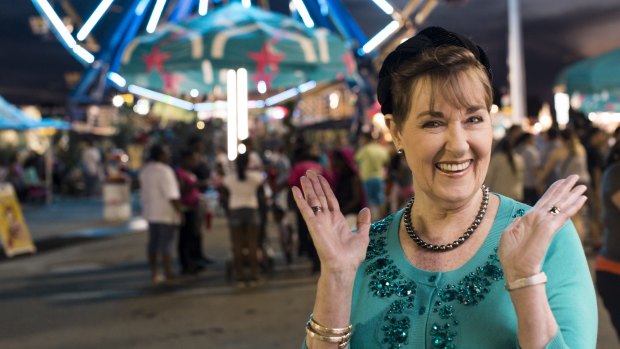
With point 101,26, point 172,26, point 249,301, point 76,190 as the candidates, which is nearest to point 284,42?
point 172,26

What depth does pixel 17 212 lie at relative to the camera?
13.6m

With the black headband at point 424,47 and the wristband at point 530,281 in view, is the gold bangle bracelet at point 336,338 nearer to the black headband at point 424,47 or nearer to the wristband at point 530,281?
the wristband at point 530,281

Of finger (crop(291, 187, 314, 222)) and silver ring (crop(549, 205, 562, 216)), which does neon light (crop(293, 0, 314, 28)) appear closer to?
finger (crop(291, 187, 314, 222))

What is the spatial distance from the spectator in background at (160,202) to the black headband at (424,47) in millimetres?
8275

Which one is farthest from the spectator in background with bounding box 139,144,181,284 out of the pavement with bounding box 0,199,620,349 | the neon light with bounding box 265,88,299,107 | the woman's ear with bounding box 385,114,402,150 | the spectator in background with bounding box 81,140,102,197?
the spectator in background with bounding box 81,140,102,197

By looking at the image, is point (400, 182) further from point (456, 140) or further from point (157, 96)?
point (456, 140)

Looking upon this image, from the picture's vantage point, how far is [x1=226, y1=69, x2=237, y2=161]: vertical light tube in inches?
419

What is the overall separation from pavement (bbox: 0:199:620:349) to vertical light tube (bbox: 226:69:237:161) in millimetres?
1498

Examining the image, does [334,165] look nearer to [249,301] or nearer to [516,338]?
[249,301]

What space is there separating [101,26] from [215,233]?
544 centimetres

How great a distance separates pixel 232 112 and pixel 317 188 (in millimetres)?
8944

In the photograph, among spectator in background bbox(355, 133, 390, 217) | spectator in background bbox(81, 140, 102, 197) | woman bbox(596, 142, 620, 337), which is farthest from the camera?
spectator in background bbox(81, 140, 102, 197)

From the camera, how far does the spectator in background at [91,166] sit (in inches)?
1029

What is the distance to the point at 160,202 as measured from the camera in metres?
10.2
